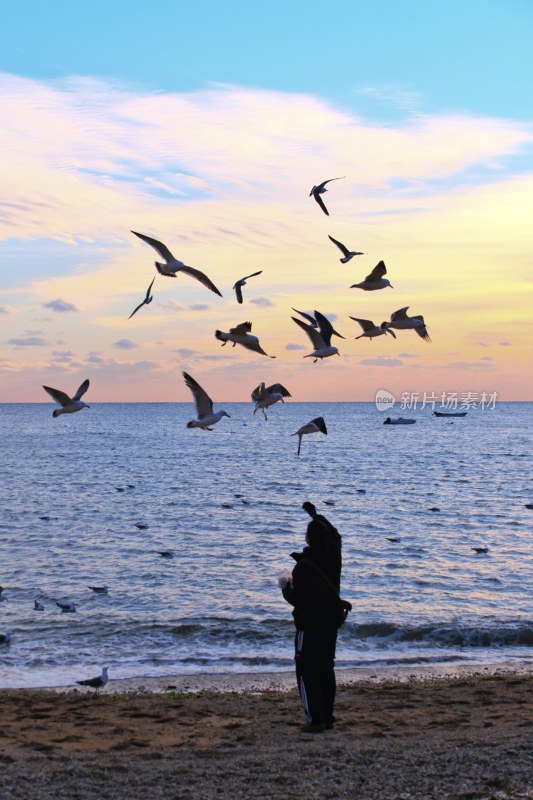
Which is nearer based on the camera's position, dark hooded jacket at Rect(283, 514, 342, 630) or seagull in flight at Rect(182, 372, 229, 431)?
dark hooded jacket at Rect(283, 514, 342, 630)

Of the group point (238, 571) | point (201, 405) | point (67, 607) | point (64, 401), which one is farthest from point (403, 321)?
point (238, 571)

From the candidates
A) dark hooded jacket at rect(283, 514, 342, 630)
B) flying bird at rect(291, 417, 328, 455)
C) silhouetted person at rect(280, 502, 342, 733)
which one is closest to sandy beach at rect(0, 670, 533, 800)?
silhouetted person at rect(280, 502, 342, 733)

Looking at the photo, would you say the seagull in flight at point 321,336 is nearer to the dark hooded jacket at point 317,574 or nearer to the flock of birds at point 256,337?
the flock of birds at point 256,337

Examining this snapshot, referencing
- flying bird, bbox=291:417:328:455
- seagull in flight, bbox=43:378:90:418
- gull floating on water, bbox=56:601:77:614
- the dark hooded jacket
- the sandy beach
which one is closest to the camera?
the sandy beach

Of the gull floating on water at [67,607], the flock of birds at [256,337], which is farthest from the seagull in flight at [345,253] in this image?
the gull floating on water at [67,607]

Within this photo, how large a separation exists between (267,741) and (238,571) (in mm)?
14497

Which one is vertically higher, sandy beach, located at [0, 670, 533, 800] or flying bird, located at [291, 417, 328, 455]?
flying bird, located at [291, 417, 328, 455]

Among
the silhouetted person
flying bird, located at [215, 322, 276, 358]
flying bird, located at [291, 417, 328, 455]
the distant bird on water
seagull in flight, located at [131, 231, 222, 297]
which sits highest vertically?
seagull in flight, located at [131, 231, 222, 297]

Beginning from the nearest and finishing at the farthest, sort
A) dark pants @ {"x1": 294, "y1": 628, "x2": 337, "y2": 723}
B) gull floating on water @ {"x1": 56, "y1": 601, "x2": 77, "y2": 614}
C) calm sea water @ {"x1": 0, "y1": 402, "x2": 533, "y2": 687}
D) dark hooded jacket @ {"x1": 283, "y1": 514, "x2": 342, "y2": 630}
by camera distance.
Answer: dark hooded jacket @ {"x1": 283, "y1": 514, "x2": 342, "y2": 630}, dark pants @ {"x1": 294, "y1": 628, "x2": 337, "y2": 723}, calm sea water @ {"x1": 0, "y1": 402, "x2": 533, "y2": 687}, gull floating on water @ {"x1": 56, "y1": 601, "x2": 77, "y2": 614}

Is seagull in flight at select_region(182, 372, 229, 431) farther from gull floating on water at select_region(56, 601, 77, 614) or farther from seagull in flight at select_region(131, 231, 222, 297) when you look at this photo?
gull floating on water at select_region(56, 601, 77, 614)

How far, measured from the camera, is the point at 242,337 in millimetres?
13156

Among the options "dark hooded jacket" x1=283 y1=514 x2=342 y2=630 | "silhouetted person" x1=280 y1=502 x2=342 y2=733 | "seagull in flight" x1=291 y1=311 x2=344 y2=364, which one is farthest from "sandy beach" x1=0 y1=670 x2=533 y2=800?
"seagull in flight" x1=291 y1=311 x2=344 y2=364

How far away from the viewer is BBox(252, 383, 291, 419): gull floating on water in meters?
14.3

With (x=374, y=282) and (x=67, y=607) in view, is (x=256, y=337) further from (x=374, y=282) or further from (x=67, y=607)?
(x=67, y=607)
